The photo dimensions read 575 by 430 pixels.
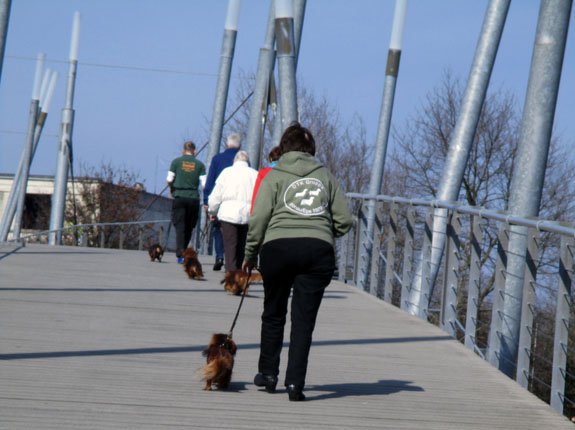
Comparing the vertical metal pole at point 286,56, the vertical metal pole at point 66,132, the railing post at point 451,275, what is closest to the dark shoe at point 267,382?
the railing post at point 451,275

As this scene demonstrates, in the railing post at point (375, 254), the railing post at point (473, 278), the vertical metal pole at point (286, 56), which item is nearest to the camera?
the railing post at point (473, 278)

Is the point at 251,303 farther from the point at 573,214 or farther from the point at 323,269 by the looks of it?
the point at 573,214

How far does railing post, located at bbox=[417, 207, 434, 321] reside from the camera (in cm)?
1129

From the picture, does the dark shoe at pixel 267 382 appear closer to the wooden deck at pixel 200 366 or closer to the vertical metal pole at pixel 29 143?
the wooden deck at pixel 200 366

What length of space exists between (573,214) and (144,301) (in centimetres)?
3195

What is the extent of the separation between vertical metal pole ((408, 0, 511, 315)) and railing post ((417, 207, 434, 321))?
89cm

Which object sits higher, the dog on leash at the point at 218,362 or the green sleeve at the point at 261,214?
the green sleeve at the point at 261,214

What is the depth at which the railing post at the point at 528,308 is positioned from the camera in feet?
25.2

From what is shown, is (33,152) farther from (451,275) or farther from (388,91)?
(451,275)

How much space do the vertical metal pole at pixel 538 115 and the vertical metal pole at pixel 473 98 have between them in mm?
3957

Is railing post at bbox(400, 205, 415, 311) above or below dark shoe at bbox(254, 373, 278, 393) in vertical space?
above

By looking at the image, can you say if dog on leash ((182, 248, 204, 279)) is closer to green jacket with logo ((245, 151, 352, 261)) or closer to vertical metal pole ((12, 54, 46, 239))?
green jacket with logo ((245, 151, 352, 261))

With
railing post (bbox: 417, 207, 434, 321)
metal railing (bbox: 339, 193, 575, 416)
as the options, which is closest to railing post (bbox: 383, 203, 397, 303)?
metal railing (bbox: 339, 193, 575, 416)

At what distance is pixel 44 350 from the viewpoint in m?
7.66
